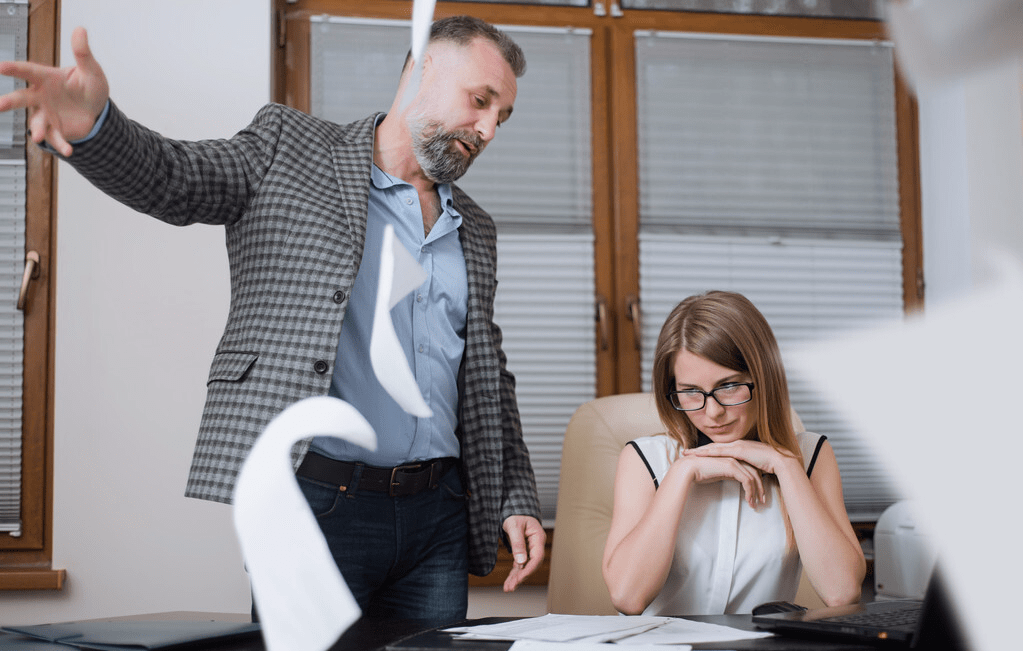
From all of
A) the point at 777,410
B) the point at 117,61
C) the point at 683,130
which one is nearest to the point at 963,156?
the point at 683,130

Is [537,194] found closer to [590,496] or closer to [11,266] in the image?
[590,496]

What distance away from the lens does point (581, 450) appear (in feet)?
5.84

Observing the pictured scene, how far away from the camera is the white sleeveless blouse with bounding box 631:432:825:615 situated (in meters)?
1.41

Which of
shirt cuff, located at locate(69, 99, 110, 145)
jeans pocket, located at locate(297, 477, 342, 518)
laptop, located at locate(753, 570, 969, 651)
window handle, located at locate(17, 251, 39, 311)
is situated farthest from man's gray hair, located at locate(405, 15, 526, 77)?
window handle, located at locate(17, 251, 39, 311)

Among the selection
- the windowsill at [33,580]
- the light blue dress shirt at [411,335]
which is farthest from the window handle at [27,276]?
the light blue dress shirt at [411,335]

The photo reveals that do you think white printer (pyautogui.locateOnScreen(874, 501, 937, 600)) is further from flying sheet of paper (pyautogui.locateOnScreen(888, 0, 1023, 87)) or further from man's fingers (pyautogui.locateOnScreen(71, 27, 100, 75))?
man's fingers (pyautogui.locateOnScreen(71, 27, 100, 75))

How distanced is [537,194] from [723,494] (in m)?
1.25

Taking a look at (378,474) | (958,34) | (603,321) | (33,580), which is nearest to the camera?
(958,34)

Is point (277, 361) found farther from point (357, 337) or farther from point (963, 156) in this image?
point (963, 156)

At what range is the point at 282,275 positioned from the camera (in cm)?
122

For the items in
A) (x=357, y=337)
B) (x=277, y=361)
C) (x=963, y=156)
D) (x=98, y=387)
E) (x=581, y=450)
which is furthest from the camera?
(x=963, y=156)

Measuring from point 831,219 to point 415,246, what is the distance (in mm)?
1756

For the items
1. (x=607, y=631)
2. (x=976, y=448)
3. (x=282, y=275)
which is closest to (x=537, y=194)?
(x=282, y=275)

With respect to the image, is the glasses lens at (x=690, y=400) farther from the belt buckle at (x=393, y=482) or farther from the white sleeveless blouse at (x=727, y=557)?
the belt buckle at (x=393, y=482)
